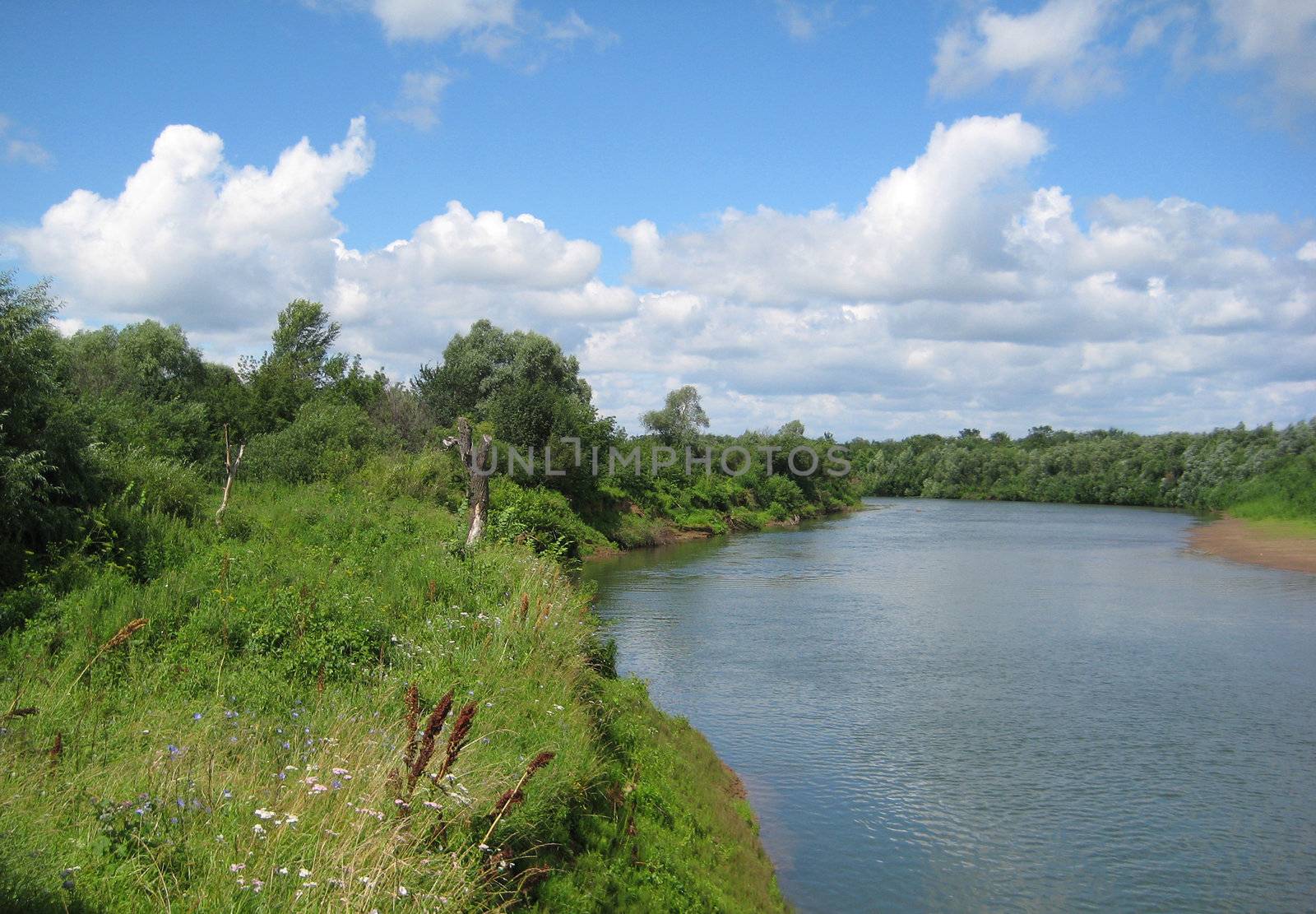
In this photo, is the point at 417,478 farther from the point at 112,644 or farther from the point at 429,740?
the point at 429,740

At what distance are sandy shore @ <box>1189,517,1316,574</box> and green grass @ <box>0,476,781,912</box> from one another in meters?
37.3

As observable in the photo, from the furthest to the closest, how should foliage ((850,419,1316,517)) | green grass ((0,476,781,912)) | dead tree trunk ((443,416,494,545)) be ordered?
foliage ((850,419,1316,517)), dead tree trunk ((443,416,494,545)), green grass ((0,476,781,912))

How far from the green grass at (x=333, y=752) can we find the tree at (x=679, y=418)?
63.0 m

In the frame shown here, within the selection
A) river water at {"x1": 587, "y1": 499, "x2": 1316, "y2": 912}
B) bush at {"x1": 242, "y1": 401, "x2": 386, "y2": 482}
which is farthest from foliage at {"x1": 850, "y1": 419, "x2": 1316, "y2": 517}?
bush at {"x1": 242, "y1": 401, "x2": 386, "y2": 482}

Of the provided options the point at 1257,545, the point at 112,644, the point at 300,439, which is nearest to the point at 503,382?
the point at 300,439

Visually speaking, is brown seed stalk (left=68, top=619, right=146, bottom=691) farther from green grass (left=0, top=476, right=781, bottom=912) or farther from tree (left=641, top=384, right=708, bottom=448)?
tree (left=641, top=384, right=708, bottom=448)

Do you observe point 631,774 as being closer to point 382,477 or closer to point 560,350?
point 382,477

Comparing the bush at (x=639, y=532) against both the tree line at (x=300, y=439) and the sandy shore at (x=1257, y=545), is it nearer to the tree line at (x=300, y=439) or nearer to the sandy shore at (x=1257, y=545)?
the tree line at (x=300, y=439)

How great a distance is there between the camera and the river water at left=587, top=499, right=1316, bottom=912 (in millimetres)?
11227

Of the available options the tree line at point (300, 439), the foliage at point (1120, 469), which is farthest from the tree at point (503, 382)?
the foliage at point (1120, 469)

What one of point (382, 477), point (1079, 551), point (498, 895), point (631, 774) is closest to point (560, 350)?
point (1079, 551)

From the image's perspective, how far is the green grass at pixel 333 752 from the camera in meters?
4.79

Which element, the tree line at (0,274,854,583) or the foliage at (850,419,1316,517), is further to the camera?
the foliage at (850,419,1316,517)

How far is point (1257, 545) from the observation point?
4722cm
